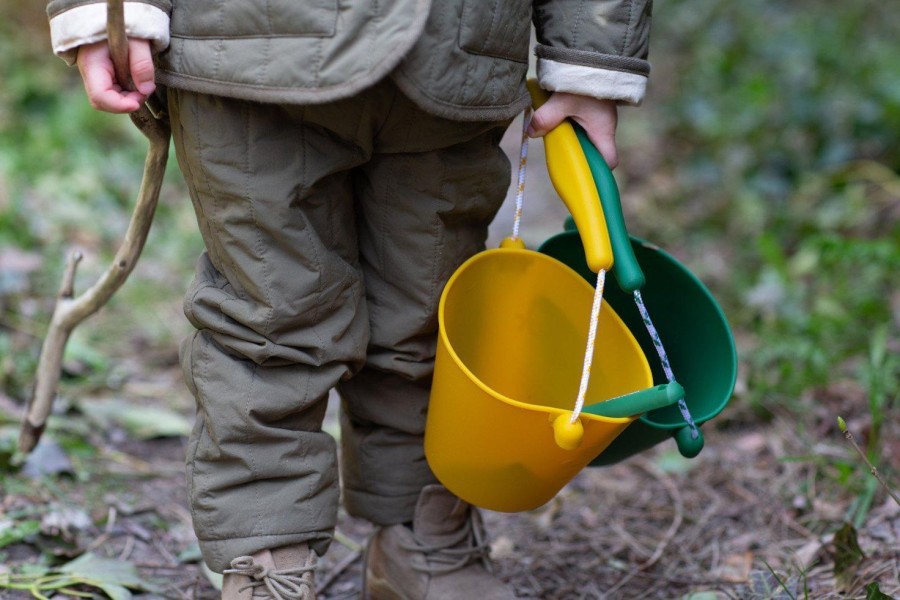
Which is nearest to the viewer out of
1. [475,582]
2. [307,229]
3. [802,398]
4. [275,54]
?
[275,54]

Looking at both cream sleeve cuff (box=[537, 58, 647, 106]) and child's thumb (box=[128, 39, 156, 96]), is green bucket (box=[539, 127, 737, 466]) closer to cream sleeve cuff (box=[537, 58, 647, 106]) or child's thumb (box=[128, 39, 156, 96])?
cream sleeve cuff (box=[537, 58, 647, 106])

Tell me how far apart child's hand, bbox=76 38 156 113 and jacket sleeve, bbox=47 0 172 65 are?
14 mm

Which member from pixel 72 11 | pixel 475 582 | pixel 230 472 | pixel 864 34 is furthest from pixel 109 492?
pixel 864 34

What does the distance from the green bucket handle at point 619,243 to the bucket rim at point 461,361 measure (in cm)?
10

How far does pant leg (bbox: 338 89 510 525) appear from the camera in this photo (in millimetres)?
1287

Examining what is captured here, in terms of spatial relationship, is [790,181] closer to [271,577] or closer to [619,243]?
[619,243]

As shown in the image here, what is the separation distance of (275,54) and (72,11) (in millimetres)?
243

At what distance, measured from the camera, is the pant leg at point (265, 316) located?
3.96 feet

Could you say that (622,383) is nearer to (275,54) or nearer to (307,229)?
(307,229)

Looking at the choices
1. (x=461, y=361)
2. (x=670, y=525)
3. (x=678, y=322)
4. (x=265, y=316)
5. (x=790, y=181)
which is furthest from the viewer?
(x=790, y=181)

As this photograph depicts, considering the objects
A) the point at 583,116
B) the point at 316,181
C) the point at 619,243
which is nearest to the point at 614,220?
the point at 619,243

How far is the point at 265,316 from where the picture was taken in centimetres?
124

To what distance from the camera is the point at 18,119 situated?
3791 millimetres

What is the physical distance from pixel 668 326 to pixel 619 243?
0.29 metres
